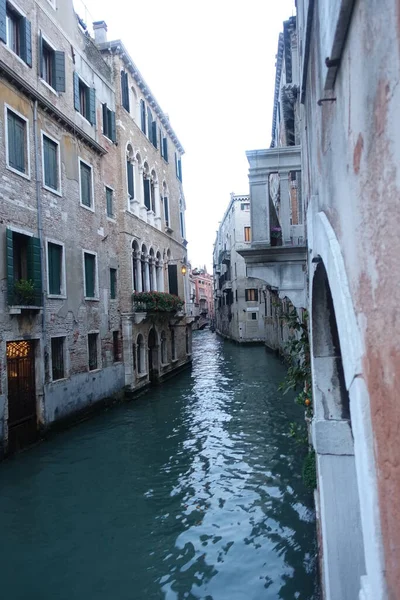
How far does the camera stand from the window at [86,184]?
13.5 meters

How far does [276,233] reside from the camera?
707 centimetres

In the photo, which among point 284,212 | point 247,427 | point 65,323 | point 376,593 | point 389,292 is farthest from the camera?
point 65,323

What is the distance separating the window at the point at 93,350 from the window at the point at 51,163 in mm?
4370

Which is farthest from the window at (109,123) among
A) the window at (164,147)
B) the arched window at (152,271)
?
the window at (164,147)

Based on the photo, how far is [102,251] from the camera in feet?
48.1

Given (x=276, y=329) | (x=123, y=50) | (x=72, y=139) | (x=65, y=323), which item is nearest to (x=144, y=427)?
(x=65, y=323)

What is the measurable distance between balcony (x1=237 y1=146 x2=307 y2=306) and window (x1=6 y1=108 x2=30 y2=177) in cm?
597

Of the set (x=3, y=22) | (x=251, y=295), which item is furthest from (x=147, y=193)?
(x=251, y=295)

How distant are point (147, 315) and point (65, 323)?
16.5 feet

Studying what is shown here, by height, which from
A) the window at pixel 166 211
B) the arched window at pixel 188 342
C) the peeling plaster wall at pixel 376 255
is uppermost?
the window at pixel 166 211

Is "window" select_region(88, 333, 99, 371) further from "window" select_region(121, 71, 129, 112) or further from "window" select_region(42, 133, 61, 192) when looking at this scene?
"window" select_region(121, 71, 129, 112)

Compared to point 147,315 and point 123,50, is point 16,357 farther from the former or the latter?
point 123,50

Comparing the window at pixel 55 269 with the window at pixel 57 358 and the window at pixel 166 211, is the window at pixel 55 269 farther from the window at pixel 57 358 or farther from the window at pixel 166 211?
the window at pixel 166 211

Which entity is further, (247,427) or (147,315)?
(147,315)
